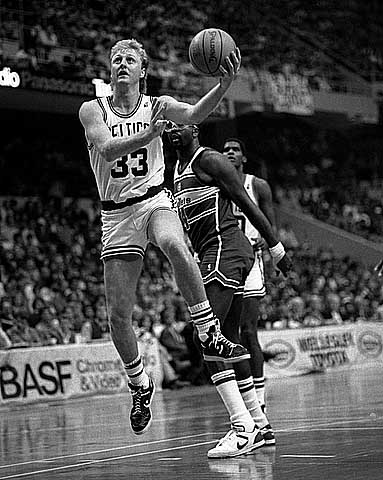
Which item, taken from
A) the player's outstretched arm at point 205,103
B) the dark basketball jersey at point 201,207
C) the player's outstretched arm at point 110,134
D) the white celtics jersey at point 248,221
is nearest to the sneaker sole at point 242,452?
the dark basketball jersey at point 201,207

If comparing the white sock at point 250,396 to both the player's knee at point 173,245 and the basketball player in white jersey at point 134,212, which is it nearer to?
the basketball player in white jersey at point 134,212

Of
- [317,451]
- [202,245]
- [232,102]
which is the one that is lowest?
[317,451]

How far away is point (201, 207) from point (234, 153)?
50.8 inches

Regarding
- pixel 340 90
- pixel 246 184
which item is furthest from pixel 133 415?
pixel 340 90

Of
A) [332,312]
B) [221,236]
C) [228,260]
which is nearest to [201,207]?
[221,236]

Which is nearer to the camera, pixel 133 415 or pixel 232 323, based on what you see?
pixel 133 415

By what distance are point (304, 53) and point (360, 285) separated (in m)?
8.00

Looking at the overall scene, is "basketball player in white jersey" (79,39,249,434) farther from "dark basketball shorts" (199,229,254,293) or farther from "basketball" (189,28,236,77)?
"dark basketball shorts" (199,229,254,293)

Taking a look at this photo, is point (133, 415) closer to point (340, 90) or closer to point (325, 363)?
point (325, 363)

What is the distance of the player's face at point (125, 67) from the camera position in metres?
6.48

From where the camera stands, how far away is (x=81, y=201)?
2584 centimetres

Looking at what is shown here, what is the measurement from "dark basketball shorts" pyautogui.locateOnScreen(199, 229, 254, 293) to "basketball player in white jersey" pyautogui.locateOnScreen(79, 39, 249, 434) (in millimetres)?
681

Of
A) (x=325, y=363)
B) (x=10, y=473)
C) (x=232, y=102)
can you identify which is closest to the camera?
(x=10, y=473)

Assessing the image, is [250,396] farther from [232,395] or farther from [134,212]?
[134,212]
